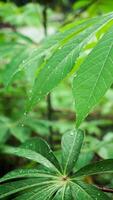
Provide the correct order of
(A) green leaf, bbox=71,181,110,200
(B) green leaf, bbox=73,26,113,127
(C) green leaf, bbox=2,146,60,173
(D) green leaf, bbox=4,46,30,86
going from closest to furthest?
(B) green leaf, bbox=73,26,113,127 < (A) green leaf, bbox=71,181,110,200 < (C) green leaf, bbox=2,146,60,173 < (D) green leaf, bbox=4,46,30,86

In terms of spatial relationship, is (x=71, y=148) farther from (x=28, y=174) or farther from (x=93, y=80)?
(x=93, y=80)

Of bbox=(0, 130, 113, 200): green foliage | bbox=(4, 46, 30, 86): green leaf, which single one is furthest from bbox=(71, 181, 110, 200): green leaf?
bbox=(4, 46, 30, 86): green leaf

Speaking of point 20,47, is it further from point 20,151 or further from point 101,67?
point 101,67

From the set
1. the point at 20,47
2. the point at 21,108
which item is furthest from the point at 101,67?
the point at 21,108

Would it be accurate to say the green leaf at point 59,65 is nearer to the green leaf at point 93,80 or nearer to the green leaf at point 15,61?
the green leaf at point 93,80

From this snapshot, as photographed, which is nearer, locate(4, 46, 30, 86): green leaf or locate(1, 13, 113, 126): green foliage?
locate(1, 13, 113, 126): green foliage


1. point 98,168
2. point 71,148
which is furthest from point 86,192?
point 71,148

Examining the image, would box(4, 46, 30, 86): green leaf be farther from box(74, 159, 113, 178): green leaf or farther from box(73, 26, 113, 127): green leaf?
box(73, 26, 113, 127): green leaf
